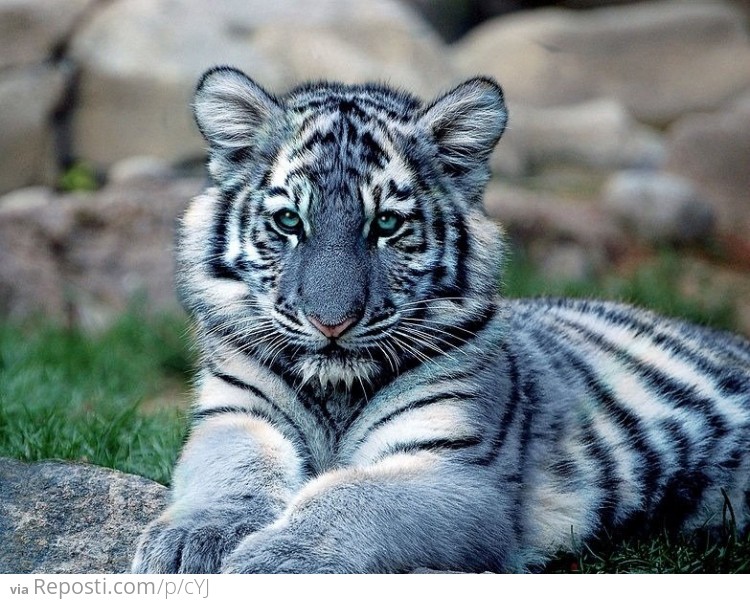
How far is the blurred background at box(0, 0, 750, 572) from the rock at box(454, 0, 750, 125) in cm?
2

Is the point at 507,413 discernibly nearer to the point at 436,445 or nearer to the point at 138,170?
the point at 436,445

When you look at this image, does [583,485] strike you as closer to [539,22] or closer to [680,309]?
[680,309]

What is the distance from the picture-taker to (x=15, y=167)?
245 inches

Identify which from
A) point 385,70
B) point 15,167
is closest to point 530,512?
point 15,167

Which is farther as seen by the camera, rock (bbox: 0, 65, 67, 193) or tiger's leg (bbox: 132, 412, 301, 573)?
rock (bbox: 0, 65, 67, 193)

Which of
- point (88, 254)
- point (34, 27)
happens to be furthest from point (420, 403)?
point (34, 27)

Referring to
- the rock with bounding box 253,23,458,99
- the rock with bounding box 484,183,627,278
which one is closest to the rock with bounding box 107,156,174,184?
the rock with bounding box 253,23,458,99

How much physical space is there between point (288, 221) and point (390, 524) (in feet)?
2.48

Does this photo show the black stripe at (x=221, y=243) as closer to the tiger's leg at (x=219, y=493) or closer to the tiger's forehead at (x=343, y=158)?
the tiger's forehead at (x=343, y=158)

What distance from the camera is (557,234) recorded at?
260 inches

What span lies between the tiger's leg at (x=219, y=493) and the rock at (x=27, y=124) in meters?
3.74

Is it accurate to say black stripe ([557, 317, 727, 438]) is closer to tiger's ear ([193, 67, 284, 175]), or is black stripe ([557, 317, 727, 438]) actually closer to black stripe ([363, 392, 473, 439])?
black stripe ([363, 392, 473, 439])

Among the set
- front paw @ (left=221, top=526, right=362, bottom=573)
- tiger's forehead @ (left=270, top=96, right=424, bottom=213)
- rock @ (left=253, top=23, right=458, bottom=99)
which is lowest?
front paw @ (left=221, top=526, right=362, bottom=573)

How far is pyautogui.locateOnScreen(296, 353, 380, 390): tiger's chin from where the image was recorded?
276cm
